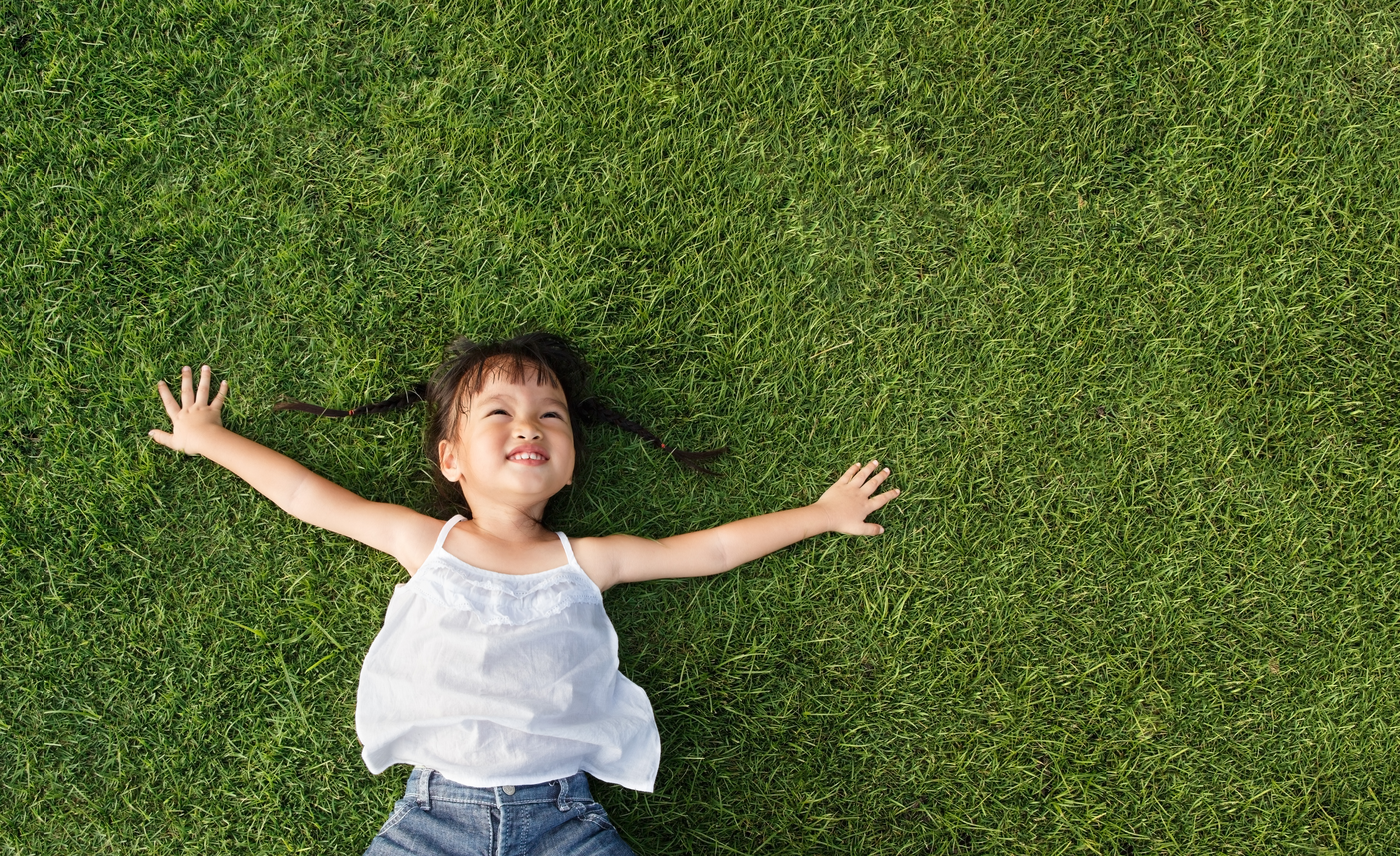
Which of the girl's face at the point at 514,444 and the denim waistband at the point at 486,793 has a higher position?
the girl's face at the point at 514,444

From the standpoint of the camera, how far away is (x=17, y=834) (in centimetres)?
267

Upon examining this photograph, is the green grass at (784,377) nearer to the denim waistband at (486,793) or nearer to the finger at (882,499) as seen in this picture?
the finger at (882,499)

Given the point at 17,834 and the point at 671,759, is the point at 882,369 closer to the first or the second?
the point at 671,759

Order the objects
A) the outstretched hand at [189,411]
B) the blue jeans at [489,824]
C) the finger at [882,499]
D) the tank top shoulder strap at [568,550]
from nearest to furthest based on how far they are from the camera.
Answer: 1. the blue jeans at [489,824]
2. the tank top shoulder strap at [568,550]
3. the outstretched hand at [189,411]
4. the finger at [882,499]

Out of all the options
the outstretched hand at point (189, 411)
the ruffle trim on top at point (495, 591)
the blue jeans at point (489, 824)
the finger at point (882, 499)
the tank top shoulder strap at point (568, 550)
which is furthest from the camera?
the finger at point (882, 499)

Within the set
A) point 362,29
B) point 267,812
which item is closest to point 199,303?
point 362,29

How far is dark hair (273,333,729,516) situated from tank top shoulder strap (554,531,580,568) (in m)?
0.30

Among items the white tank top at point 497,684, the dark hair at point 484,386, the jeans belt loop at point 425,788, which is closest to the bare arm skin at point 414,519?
the white tank top at point 497,684

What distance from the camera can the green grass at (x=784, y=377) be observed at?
276 cm

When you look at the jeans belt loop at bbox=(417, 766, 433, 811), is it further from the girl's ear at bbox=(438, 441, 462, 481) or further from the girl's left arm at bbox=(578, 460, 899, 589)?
the girl's ear at bbox=(438, 441, 462, 481)

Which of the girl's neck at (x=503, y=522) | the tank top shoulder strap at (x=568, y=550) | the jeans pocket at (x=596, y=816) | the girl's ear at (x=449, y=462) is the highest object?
the girl's ear at (x=449, y=462)

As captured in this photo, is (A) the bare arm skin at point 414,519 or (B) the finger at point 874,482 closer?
(A) the bare arm skin at point 414,519

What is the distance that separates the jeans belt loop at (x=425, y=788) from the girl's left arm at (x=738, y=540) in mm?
737

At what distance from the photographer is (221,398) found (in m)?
2.78
